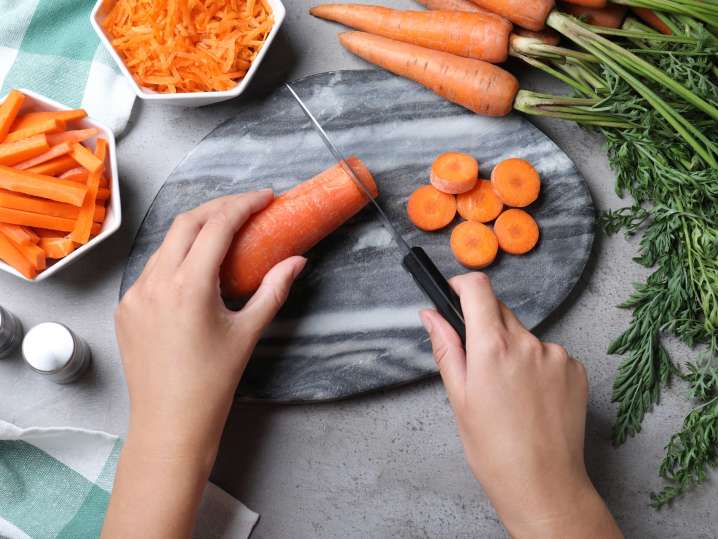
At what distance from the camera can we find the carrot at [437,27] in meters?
1.98

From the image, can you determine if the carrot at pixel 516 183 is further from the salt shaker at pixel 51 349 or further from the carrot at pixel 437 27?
the salt shaker at pixel 51 349

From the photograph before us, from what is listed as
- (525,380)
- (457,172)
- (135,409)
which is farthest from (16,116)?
(525,380)

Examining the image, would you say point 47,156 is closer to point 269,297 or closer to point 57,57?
point 57,57

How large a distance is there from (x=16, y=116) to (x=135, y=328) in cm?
69

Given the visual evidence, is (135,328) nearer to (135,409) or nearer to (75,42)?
(135,409)

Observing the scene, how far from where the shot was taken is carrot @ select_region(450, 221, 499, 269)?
189 centimetres

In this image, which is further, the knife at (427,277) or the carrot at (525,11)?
the carrot at (525,11)

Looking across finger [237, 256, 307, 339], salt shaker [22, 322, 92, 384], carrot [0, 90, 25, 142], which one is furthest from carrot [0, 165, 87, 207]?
finger [237, 256, 307, 339]

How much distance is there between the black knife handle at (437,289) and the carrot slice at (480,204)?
0.85 feet

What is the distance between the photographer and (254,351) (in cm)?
192

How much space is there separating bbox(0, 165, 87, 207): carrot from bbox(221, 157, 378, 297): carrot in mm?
419

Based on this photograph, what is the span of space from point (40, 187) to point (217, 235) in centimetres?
50

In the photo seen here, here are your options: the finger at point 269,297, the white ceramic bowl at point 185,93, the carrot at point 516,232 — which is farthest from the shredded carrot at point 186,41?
the carrot at point 516,232

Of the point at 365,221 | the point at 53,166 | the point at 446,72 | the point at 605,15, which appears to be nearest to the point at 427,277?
the point at 365,221
